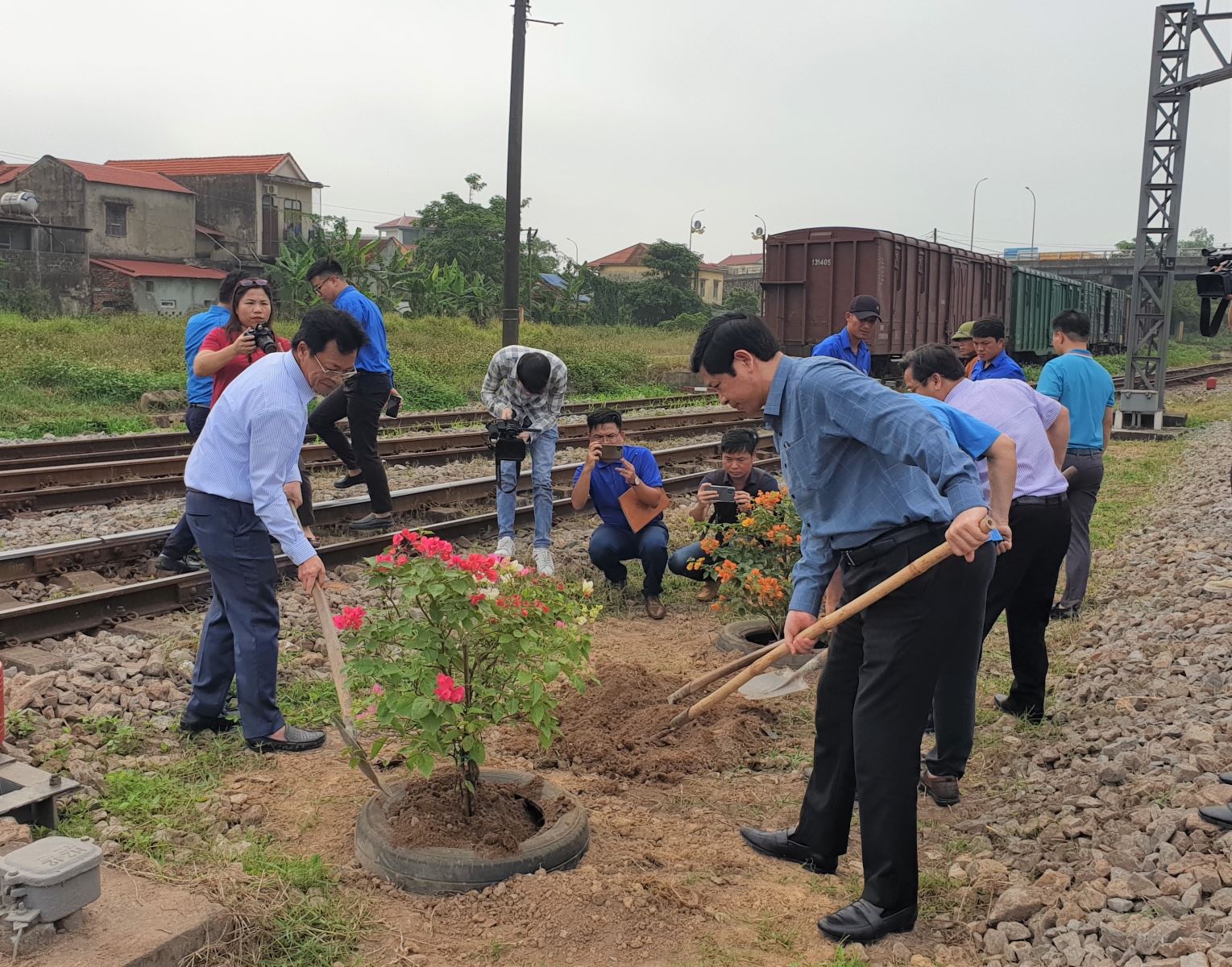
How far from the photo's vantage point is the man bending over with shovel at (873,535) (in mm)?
3230

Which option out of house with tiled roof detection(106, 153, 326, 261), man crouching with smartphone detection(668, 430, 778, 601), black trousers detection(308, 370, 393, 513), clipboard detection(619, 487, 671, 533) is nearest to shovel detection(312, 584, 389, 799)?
clipboard detection(619, 487, 671, 533)

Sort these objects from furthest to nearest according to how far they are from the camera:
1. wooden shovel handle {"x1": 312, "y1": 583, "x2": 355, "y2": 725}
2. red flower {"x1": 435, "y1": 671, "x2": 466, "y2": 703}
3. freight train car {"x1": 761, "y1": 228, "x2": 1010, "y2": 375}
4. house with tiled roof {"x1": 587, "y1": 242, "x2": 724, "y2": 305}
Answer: house with tiled roof {"x1": 587, "y1": 242, "x2": 724, "y2": 305}
freight train car {"x1": 761, "y1": 228, "x2": 1010, "y2": 375}
wooden shovel handle {"x1": 312, "y1": 583, "x2": 355, "y2": 725}
red flower {"x1": 435, "y1": 671, "x2": 466, "y2": 703}

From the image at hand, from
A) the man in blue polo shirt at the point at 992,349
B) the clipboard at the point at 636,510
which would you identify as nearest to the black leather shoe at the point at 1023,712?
the man in blue polo shirt at the point at 992,349

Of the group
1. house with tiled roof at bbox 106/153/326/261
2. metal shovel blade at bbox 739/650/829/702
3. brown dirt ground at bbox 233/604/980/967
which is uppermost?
house with tiled roof at bbox 106/153/326/261

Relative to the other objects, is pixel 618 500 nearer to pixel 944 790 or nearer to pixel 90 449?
pixel 944 790

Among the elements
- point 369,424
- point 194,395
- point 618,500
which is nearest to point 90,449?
point 369,424

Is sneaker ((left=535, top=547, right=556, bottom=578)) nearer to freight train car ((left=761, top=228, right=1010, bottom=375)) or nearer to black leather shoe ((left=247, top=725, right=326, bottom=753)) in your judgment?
black leather shoe ((left=247, top=725, right=326, bottom=753))

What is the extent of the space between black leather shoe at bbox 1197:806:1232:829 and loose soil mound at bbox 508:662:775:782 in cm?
189

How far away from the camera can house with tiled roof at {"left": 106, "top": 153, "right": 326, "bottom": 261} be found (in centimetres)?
4647

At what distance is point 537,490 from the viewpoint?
7926 millimetres

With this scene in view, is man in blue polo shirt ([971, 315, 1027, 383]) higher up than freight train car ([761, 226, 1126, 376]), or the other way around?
freight train car ([761, 226, 1126, 376])

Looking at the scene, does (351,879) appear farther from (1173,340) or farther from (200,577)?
(1173,340)

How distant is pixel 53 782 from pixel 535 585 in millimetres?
1781

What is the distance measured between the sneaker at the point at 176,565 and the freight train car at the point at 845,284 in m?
15.1
